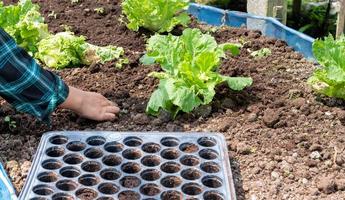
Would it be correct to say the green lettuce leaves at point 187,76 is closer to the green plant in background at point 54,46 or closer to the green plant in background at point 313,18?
the green plant in background at point 54,46

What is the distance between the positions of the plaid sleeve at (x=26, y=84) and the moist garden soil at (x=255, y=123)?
17 cm

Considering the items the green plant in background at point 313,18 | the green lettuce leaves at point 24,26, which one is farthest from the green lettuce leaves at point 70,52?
the green plant in background at point 313,18

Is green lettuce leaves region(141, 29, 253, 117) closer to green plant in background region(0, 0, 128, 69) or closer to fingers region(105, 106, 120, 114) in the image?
fingers region(105, 106, 120, 114)

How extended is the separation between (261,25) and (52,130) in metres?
2.18

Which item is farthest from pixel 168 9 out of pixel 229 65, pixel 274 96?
pixel 274 96

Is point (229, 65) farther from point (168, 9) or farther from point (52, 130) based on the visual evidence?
point (52, 130)

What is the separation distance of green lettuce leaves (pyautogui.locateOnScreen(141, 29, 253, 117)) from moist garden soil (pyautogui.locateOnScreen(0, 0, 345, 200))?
0.33 ft

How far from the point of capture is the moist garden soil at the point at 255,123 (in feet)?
10.2

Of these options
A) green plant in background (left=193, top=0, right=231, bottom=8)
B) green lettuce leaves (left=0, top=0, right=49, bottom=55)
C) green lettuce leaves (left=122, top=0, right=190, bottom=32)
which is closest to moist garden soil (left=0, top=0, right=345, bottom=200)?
green lettuce leaves (left=122, top=0, right=190, bottom=32)

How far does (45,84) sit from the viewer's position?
3387 millimetres

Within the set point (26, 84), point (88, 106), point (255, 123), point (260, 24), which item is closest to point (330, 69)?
point (255, 123)

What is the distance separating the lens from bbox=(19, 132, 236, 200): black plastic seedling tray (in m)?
2.88

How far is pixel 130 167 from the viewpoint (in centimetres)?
309

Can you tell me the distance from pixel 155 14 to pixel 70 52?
72 cm
